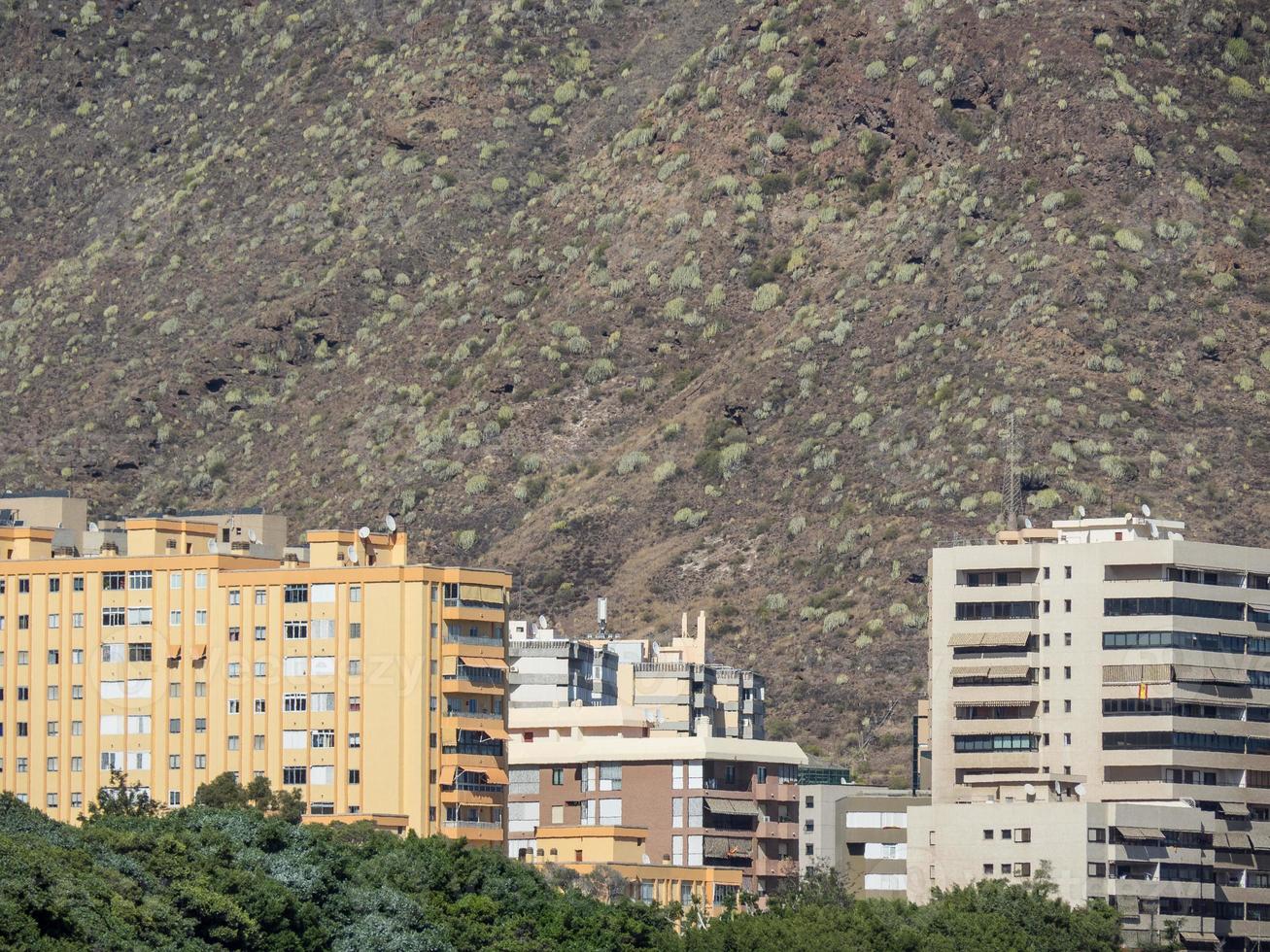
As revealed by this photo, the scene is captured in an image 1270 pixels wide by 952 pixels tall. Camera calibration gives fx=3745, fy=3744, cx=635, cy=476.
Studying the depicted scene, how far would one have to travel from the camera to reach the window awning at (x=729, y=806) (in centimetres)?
17950

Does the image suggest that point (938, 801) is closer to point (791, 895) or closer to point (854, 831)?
point (854, 831)

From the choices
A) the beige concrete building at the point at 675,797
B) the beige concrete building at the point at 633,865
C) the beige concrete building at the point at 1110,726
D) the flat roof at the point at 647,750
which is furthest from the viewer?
the flat roof at the point at 647,750

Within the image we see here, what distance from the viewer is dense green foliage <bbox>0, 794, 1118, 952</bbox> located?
111000 millimetres

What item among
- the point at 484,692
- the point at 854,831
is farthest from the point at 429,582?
the point at 854,831

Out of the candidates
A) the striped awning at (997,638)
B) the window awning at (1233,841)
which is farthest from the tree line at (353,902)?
the striped awning at (997,638)

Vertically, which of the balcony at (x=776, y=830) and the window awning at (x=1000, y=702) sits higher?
the window awning at (x=1000, y=702)

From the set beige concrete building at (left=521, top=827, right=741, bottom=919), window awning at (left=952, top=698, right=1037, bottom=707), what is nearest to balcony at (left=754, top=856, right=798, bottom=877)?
beige concrete building at (left=521, top=827, right=741, bottom=919)

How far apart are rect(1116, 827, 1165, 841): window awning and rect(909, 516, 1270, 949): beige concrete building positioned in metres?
0.06

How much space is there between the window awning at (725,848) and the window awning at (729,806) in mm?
1304

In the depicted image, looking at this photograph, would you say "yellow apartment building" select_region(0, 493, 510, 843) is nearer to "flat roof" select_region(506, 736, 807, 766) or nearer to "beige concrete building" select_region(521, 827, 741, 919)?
"beige concrete building" select_region(521, 827, 741, 919)

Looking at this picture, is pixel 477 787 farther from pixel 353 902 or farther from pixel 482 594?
pixel 353 902

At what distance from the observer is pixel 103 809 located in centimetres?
14800

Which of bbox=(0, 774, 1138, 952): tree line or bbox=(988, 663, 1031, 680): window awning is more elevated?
bbox=(988, 663, 1031, 680): window awning

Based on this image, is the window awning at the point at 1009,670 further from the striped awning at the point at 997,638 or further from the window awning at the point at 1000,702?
the window awning at the point at 1000,702
